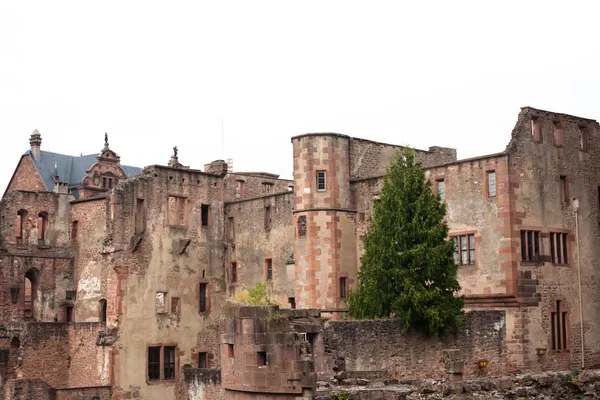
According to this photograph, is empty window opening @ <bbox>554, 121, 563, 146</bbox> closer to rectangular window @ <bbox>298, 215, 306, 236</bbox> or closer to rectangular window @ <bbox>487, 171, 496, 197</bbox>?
rectangular window @ <bbox>487, 171, 496, 197</bbox>

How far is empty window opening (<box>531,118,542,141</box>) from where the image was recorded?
37.8m

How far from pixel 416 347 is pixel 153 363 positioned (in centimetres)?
1400

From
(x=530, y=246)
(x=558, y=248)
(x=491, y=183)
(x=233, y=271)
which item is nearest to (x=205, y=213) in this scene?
(x=233, y=271)

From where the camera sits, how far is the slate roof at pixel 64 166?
235 ft

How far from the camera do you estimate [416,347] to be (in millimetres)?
35031

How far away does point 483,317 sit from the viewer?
116 ft

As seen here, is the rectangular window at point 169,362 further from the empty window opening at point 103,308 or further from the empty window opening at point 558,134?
the empty window opening at point 558,134

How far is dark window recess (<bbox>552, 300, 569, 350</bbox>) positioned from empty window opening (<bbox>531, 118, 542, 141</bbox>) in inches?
252

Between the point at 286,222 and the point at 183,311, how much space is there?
639cm

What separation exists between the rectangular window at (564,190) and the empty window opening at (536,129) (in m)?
2.08

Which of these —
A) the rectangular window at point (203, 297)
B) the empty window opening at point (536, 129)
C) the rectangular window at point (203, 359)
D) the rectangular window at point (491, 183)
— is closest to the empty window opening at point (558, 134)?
the empty window opening at point (536, 129)

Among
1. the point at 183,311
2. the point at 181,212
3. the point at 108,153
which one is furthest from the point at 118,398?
the point at 108,153

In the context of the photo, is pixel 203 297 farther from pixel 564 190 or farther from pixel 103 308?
pixel 564 190

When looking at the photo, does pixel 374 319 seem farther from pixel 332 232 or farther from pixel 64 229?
pixel 64 229
